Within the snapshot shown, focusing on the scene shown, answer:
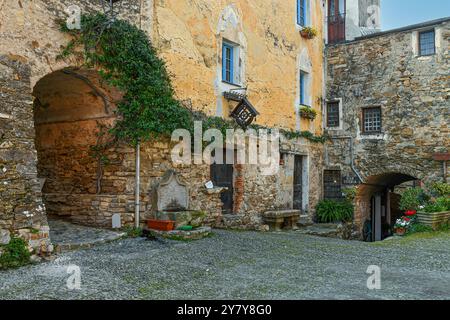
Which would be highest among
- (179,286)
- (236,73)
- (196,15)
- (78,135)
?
(196,15)

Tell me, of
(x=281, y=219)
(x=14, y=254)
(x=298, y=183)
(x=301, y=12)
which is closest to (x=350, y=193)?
(x=298, y=183)

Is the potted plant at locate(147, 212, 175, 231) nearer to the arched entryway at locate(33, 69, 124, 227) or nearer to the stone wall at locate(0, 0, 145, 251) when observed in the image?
the arched entryway at locate(33, 69, 124, 227)

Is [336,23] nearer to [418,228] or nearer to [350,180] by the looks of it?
[350,180]

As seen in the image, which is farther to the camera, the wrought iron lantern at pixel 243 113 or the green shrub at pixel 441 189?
the green shrub at pixel 441 189

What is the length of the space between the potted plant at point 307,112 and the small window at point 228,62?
3.16m

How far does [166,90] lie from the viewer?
26.8 feet

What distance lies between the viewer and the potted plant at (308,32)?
504 inches

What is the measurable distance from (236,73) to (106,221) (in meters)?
4.76

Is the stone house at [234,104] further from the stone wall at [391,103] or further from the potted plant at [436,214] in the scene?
the potted plant at [436,214]

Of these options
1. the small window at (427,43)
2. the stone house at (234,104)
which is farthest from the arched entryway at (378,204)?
the small window at (427,43)

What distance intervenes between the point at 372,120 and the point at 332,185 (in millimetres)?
2345
